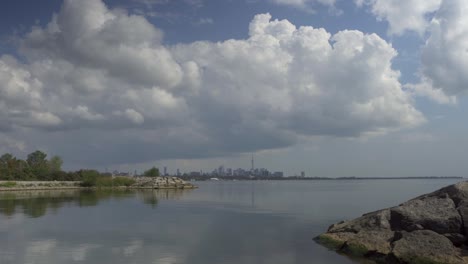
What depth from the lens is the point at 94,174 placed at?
500ft

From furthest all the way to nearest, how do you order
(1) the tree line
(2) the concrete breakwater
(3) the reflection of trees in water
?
1. (1) the tree line
2. (2) the concrete breakwater
3. (3) the reflection of trees in water

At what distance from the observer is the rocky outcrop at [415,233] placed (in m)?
23.9

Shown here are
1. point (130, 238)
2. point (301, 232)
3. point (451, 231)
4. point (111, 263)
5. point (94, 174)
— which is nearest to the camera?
point (111, 263)

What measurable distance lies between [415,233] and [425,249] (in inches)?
76.6

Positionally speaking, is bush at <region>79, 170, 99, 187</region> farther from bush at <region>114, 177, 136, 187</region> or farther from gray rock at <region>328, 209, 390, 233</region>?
gray rock at <region>328, 209, 390, 233</region>

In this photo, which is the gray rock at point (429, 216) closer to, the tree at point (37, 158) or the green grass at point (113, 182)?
the green grass at point (113, 182)

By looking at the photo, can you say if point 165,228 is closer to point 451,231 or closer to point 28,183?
point 451,231

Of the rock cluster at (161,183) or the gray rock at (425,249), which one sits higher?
the rock cluster at (161,183)

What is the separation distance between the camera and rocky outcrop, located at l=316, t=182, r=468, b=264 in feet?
78.5

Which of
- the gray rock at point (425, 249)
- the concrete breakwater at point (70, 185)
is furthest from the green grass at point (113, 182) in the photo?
the gray rock at point (425, 249)

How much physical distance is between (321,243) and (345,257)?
15.5 feet

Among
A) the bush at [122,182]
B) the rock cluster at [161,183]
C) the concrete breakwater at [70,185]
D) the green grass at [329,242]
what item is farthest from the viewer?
the rock cluster at [161,183]

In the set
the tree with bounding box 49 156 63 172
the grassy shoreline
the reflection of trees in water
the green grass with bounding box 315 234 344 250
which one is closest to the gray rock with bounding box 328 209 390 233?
the green grass with bounding box 315 234 344 250

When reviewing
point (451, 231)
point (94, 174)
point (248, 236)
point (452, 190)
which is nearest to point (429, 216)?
point (451, 231)
